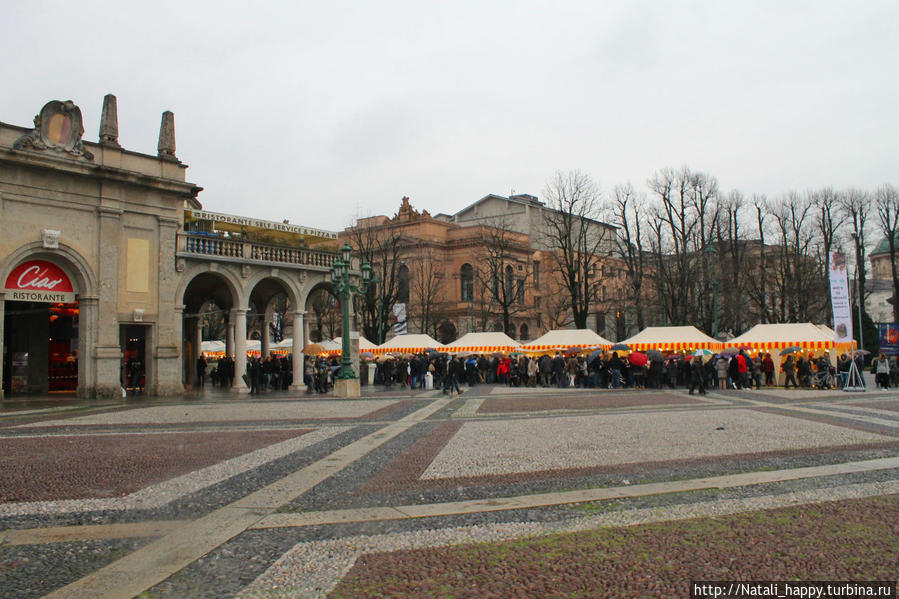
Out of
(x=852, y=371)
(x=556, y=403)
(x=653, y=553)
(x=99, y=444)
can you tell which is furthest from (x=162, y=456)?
(x=852, y=371)

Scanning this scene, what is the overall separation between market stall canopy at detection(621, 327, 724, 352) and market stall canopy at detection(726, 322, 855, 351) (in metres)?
1.49

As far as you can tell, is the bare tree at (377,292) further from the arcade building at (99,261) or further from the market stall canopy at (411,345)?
the arcade building at (99,261)

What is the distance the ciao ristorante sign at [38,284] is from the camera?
78.2 feet

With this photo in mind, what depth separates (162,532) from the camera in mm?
6246

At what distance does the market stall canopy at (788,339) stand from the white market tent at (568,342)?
6998 millimetres

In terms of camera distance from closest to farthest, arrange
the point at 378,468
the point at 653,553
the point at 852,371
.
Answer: the point at 653,553
the point at 378,468
the point at 852,371

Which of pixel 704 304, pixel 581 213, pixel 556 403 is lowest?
pixel 556 403

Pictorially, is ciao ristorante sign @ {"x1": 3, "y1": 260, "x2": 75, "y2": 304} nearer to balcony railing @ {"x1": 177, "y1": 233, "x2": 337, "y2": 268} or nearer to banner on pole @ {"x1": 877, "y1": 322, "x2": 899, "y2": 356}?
balcony railing @ {"x1": 177, "y1": 233, "x2": 337, "y2": 268}

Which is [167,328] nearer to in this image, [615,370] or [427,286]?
[615,370]

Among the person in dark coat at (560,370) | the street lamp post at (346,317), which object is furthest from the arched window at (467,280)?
the street lamp post at (346,317)

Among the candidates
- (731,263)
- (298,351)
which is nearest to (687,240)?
(731,263)

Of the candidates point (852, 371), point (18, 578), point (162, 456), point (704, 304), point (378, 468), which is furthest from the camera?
point (704, 304)

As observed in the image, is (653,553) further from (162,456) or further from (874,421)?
(874,421)

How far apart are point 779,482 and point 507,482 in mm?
3263
